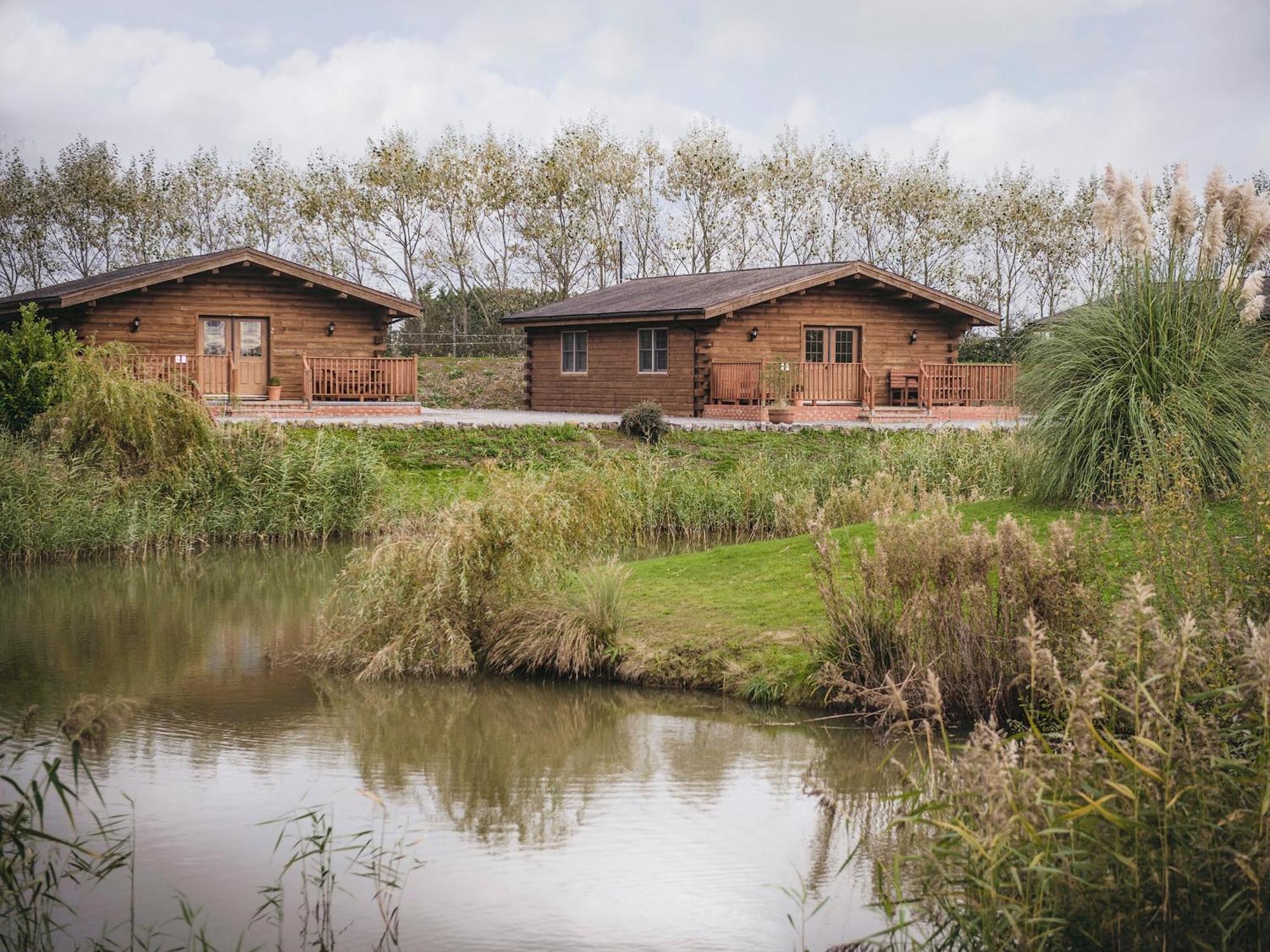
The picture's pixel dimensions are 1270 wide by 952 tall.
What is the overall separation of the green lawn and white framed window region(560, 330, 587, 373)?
78.7ft

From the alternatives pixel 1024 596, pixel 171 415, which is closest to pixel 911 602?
pixel 1024 596

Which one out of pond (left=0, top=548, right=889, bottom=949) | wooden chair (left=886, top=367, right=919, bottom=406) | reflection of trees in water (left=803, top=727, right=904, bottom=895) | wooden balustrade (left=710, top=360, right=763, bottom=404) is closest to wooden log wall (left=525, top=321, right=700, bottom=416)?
wooden balustrade (left=710, top=360, right=763, bottom=404)

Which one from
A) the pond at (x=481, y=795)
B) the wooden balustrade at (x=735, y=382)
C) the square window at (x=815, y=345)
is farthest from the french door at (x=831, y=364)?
the pond at (x=481, y=795)

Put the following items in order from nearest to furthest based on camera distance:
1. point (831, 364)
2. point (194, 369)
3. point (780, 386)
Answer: point (194, 369)
point (780, 386)
point (831, 364)

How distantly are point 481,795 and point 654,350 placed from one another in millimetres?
27294

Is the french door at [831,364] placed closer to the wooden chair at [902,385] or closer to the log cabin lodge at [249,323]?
the wooden chair at [902,385]

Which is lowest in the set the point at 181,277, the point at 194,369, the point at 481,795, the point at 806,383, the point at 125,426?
the point at 481,795

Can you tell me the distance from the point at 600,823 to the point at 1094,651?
11.9 ft

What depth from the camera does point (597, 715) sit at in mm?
9406

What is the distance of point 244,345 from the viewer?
103ft

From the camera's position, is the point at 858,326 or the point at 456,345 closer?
the point at 858,326

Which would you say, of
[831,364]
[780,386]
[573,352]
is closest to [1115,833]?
[780,386]

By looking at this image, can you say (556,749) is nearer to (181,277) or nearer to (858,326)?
(181,277)

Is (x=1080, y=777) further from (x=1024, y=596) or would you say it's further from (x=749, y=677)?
(x=749, y=677)
